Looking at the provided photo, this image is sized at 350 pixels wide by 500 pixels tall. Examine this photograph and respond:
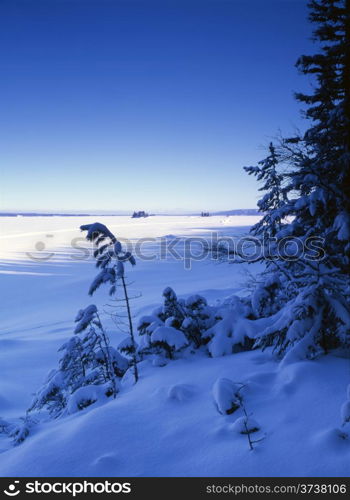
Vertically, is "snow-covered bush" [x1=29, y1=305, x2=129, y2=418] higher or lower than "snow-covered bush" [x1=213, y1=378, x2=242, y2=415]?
lower

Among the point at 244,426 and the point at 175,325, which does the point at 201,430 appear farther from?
the point at 175,325

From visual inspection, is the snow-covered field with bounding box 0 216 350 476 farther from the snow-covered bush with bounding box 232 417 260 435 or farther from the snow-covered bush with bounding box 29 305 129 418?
the snow-covered bush with bounding box 29 305 129 418

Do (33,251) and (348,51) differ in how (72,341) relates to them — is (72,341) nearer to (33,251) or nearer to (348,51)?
(348,51)

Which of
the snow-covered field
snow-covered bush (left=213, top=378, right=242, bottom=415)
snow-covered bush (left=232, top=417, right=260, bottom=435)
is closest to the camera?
the snow-covered field

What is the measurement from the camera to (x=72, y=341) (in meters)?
8.66

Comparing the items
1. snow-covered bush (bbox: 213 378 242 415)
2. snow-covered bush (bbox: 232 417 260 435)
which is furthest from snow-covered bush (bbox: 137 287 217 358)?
snow-covered bush (bbox: 232 417 260 435)

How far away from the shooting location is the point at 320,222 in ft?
18.5

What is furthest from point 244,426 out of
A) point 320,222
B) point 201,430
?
point 320,222

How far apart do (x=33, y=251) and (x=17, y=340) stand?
33.9m

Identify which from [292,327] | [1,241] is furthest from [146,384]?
[1,241]

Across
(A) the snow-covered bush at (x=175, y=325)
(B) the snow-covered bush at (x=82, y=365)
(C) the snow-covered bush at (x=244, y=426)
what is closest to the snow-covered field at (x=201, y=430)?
(C) the snow-covered bush at (x=244, y=426)

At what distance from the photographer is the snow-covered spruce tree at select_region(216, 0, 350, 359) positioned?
4951 mm
